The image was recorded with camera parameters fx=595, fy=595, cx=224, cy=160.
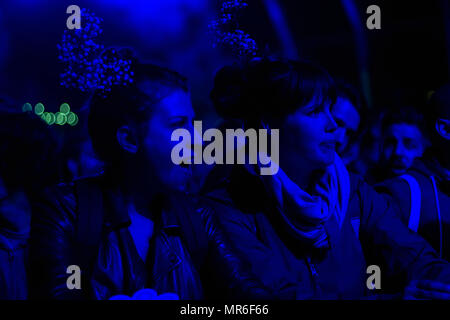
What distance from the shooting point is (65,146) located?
9.40 feet

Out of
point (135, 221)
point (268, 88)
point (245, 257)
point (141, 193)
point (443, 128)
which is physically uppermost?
point (268, 88)

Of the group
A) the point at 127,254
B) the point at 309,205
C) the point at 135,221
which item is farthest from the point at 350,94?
the point at 127,254

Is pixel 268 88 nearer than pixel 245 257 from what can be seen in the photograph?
No

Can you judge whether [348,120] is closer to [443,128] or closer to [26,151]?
[443,128]

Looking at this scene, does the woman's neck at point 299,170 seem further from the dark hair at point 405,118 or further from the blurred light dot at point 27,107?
the blurred light dot at point 27,107

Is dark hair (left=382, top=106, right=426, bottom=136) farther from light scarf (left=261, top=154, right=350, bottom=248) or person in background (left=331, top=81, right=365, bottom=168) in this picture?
light scarf (left=261, top=154, right=350, bottom=248)

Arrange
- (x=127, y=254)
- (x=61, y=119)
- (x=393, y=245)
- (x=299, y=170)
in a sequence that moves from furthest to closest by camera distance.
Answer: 1. (x=61, y=119)
2. (x=299, y=170)
3. (x=393, y=245)
4. (x=127, y=254)

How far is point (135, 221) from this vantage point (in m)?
2.29

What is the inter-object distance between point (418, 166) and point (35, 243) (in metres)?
1.73

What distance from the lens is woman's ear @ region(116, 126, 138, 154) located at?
91.6 inches

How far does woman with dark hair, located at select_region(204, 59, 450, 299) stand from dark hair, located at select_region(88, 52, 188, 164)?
321 millimetres

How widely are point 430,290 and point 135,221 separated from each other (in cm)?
117

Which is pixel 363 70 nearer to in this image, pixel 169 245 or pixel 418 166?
pixel 418 166

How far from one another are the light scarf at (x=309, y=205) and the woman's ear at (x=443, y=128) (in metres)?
0.65
